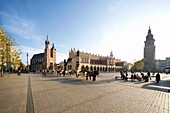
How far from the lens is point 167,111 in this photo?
5.59m

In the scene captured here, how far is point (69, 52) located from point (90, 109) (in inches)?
3811

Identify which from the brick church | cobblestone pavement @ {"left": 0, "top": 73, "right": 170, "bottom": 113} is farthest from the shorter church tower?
cobblestone pavement @ {"left": 0, "top": 73, "right": 170, "bottom": 113}

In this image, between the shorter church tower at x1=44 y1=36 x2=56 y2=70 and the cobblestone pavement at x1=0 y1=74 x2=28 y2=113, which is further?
the shorter church tower at x1=44 y1=36 x2=56 y2=70

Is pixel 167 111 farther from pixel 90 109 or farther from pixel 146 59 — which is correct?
pixel 146 59

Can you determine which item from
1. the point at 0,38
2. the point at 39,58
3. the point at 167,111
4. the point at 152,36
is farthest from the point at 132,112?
the point at 152,36

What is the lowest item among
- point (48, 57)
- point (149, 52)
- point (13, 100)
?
point (13, 100)

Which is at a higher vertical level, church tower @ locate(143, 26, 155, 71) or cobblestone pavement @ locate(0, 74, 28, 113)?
church tower @ locate(143, 26, 155, 71)

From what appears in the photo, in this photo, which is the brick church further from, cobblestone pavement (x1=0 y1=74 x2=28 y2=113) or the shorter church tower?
cobblestone pavement (x1=0 y1=74 x2=28 y2=113)

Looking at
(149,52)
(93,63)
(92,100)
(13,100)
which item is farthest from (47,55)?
(149,52)

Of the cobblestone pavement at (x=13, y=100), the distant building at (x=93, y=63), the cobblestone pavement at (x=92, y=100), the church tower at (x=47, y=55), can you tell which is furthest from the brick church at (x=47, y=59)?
the cobblestone pavement at (x=92, y=100)

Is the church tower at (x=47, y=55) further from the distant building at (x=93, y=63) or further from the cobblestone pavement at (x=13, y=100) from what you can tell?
the cobblestone pavement at (x=13, y=100)

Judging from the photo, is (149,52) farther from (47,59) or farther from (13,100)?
(13,100)

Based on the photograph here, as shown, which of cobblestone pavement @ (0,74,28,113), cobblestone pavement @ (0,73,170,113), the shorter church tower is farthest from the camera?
the shorter church tower

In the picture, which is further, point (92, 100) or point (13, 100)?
point (92, 100)
